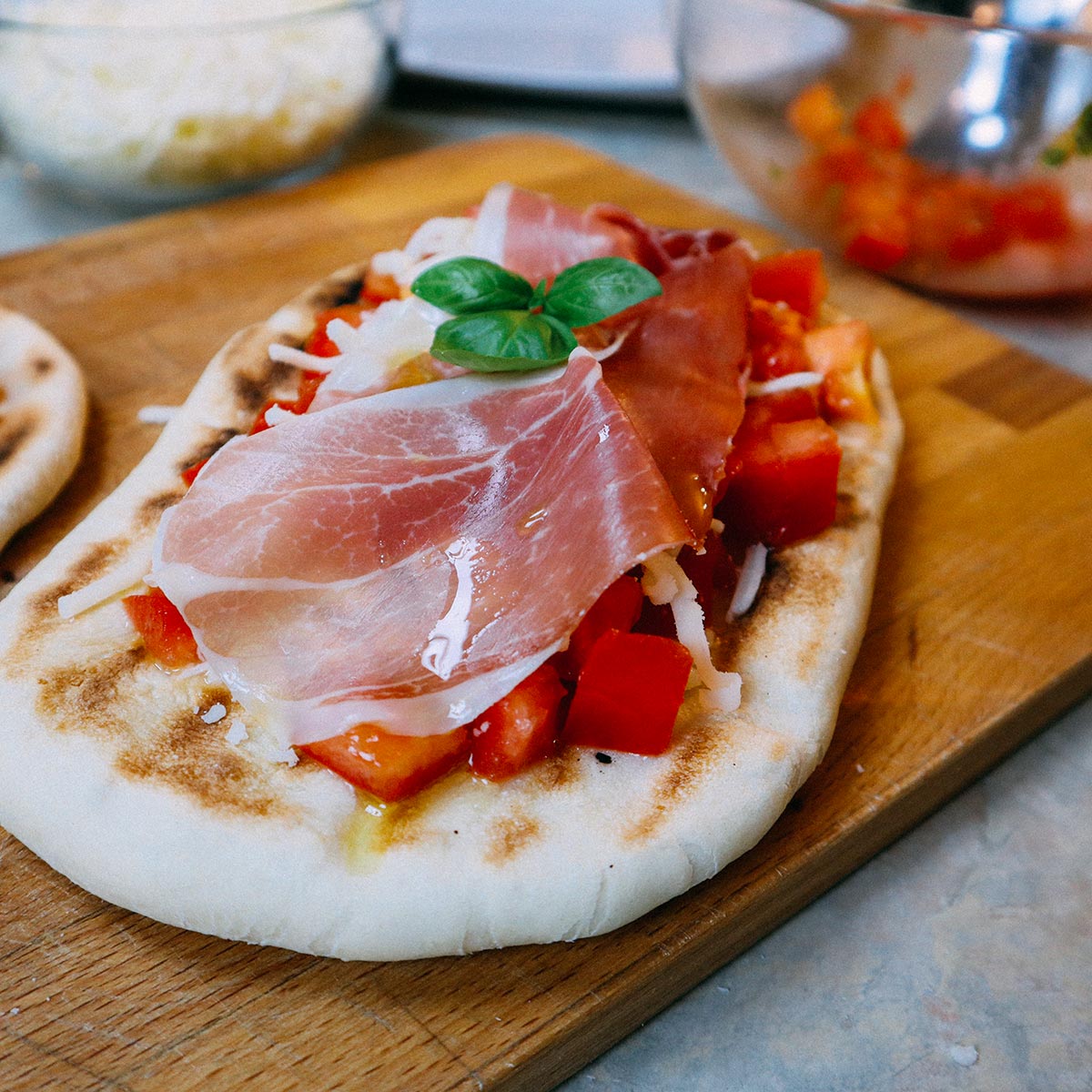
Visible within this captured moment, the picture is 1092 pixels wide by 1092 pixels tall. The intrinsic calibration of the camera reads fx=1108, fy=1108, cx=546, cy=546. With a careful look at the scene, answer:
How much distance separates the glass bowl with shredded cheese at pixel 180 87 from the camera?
4.15 meters

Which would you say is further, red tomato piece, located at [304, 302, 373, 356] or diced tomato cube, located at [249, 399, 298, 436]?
red tomato piece, located at [304, 302, 373, 356]

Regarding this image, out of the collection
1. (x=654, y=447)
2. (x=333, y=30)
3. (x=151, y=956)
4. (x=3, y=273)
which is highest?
(x=333, y=30)

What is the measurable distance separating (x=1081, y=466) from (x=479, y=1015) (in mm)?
2487

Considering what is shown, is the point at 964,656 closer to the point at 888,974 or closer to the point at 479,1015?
the point at 888,974

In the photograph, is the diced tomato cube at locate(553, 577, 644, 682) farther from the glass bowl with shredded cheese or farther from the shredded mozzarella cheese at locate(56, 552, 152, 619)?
the glass bowl with shredded cheese

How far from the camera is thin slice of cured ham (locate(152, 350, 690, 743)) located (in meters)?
2.14

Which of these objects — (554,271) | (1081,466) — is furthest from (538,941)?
(1081,466)

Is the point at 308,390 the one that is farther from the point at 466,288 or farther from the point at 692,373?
the point at 692,373

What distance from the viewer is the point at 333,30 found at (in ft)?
14.9

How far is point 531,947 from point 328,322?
1.91 metres

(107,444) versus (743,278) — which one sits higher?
(743,278)

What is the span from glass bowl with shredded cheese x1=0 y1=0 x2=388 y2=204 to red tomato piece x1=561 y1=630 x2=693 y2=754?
3168 mm

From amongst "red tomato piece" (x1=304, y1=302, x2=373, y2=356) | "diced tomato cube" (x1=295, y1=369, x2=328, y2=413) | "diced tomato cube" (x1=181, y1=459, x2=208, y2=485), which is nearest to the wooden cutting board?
"diced tomato cube" (x1=181, y1=459, x2=208, y2=485)

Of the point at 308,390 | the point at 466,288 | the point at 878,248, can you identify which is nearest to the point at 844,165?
the point at 878,248
